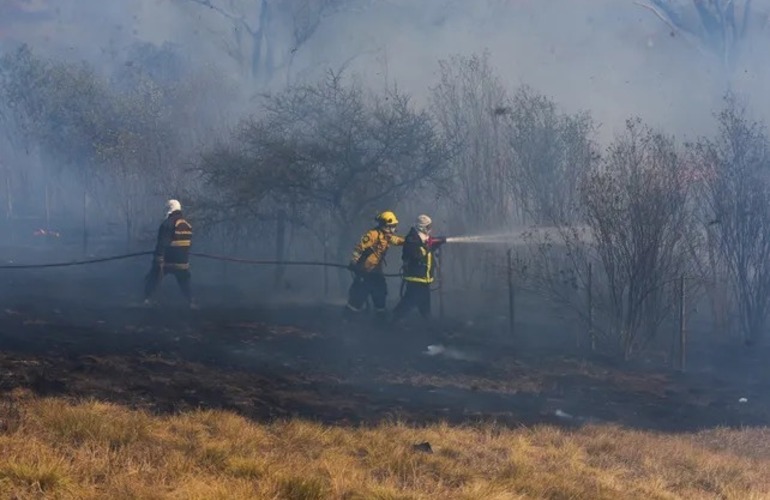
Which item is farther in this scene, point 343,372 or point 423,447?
point 343,372

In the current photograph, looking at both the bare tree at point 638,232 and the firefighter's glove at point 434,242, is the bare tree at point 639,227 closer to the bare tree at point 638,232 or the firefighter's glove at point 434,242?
the bare tree at point 638,232

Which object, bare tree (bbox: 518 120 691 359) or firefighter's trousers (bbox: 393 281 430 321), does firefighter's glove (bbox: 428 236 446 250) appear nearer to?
firefighter's trousers (bbox: 393 281 430 321)

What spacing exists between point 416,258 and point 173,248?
3582mm

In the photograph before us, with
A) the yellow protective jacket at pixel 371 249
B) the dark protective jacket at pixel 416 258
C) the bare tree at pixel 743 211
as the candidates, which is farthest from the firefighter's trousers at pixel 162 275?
the bare tree at pixel 743 211

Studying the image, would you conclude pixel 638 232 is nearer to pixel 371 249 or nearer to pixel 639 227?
pixel 639 227

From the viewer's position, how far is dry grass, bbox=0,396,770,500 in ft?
15.8

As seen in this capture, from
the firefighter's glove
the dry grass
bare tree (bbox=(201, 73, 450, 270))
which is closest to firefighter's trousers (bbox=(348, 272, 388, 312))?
the firefighter's glove

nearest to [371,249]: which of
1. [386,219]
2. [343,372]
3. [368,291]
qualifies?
[386,219]

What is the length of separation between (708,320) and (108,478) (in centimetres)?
1209

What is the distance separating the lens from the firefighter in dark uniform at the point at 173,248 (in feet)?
42.9

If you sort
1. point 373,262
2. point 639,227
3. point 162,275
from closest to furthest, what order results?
1. point 639,227
2. point 373,262
3. point 162,275

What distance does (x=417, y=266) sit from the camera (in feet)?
41.0

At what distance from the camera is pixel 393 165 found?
54.1 ft

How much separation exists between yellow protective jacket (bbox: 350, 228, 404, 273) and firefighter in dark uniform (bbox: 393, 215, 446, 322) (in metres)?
0.22
